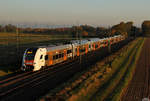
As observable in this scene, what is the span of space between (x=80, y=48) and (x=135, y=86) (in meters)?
21.5

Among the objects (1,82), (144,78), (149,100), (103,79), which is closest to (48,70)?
(1,82)

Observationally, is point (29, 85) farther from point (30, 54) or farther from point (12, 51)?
point (12, 51)

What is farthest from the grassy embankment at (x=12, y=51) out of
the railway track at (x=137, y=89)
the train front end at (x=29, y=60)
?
the railway track at (x=137, y=89)

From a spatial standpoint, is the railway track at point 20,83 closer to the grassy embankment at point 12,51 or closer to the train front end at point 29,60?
the train front end at point 29,60

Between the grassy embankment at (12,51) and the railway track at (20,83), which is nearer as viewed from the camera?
the railway track at (20,83)

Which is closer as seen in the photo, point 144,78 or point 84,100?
point 84,100

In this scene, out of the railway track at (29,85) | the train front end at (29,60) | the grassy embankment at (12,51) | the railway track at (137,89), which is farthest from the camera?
the grassy embankment at (12,51)

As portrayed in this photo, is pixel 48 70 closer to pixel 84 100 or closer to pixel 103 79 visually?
pixel 103 79

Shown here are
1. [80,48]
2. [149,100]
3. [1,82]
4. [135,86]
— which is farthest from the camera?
[80,48]

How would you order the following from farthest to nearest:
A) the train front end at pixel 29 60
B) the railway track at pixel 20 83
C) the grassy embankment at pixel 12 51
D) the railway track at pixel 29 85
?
1. the grassy embankment at pixel 12 51
2. the train front end at pixel 29 60
3. the railway track at pixel 20 83
4. the railway track at pixel 29 85

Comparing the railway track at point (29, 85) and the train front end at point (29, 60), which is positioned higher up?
the train front end at point (29, 60)

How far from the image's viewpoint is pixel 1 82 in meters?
18.3

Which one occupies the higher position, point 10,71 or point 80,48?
point 80,48

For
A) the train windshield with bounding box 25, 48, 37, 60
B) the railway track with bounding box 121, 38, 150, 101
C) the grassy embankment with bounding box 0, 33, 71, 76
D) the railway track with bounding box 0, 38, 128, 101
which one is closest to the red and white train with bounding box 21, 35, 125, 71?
the train windshield with bounding box 25, 48, 37, 60
